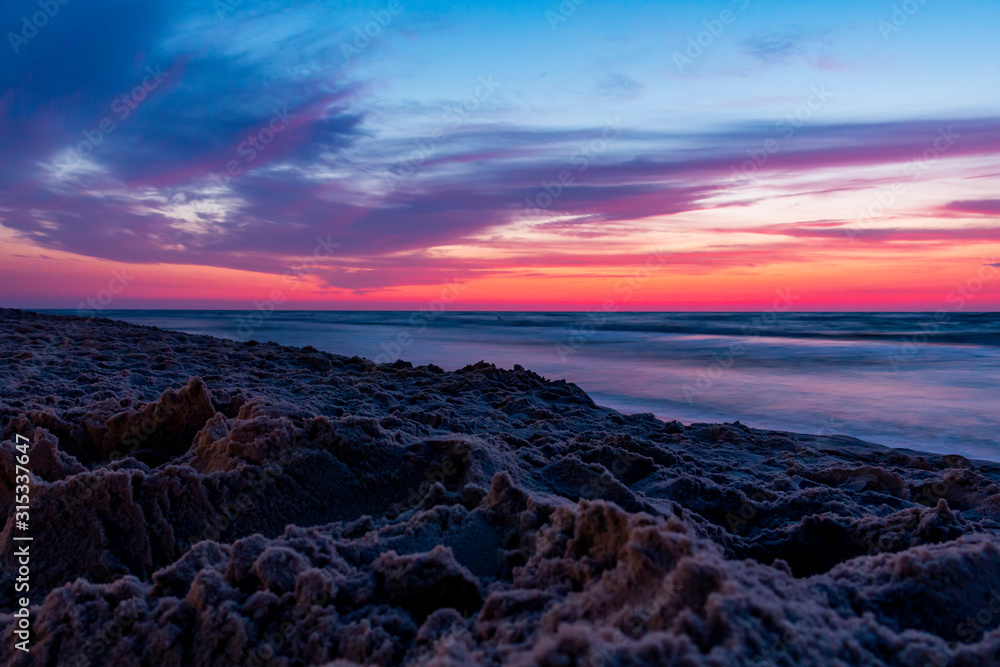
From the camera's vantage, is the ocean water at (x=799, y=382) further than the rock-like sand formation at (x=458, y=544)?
Yes

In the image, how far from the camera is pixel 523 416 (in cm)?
518

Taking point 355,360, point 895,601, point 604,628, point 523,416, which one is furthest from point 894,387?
point 604,628

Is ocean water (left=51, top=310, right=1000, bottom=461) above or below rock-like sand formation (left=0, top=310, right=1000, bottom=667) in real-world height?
below

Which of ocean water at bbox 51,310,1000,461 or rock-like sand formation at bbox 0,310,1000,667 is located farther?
ocean water at bbox 51,310,1000,461

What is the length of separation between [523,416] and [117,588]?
3.65 metres

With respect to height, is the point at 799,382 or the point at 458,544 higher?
the point at 458,544

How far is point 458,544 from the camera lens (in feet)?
6.59

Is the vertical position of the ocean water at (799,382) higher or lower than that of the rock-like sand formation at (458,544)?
lower

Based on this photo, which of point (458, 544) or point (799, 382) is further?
point (799, 382)

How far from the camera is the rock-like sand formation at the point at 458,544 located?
4.35 feet

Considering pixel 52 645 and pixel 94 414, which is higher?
pixel 94 414

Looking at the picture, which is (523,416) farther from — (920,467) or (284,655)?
(284,655)

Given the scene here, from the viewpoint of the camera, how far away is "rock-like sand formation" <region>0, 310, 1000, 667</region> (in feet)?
4.35

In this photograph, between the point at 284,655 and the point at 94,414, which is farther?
the point at 94,414
